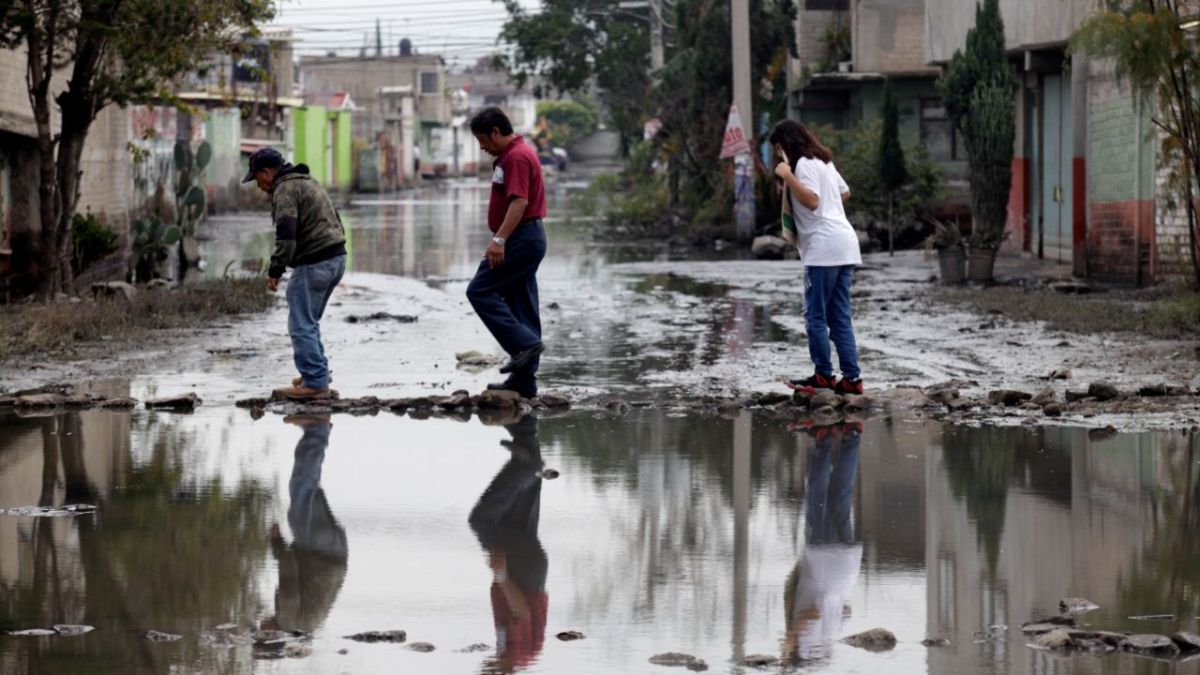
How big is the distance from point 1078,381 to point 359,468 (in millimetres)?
5188

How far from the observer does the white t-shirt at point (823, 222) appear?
11211 mm

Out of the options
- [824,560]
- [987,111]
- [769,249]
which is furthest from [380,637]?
[769,249]

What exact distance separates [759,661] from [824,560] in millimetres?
1455

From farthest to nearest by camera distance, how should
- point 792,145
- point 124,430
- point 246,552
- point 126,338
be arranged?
1. point 126,338
2. point 792,145
3. point 124,430
4. point 246,552

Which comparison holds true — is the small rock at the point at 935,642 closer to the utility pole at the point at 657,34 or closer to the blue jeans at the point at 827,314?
the blue jeans at the point at 827,314

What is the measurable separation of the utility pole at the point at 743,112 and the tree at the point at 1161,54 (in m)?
16.1

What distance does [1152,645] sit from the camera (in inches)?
209

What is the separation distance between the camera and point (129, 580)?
20.9 ft

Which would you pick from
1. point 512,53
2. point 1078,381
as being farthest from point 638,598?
point 512,53

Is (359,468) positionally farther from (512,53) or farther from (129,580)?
(512,53)

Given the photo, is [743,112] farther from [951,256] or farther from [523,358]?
[523,358]

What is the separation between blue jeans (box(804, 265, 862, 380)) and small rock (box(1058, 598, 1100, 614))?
17.4 feet

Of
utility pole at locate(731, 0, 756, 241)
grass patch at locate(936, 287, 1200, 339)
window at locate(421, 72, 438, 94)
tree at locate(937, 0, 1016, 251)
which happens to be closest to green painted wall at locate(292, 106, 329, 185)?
window at locate(421, 72, 438, 94)

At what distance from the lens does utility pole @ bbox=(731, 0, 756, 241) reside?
A: 3209 centimetres
